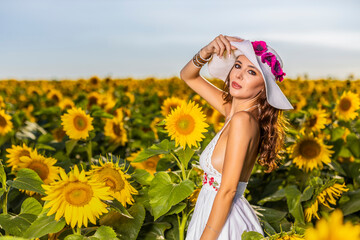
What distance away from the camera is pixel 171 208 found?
2467mm

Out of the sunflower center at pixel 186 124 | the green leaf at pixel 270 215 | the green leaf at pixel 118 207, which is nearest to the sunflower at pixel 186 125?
the sunflower center at pixel 186 124

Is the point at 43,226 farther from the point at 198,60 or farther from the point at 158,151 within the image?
the point at 198,60

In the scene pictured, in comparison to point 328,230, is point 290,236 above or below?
below

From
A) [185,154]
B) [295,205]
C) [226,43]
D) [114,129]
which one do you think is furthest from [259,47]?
[114,129]

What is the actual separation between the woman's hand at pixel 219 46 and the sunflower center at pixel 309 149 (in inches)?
63.0

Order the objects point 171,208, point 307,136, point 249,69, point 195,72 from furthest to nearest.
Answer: point 307,136 < point 195,72 < point 171,208 < point 249,69

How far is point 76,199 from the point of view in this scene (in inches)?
78.4

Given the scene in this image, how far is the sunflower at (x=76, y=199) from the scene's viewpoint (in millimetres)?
1982

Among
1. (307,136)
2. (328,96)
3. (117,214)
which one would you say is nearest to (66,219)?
(117,214)

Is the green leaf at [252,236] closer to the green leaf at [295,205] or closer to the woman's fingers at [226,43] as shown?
the woman's fingers at [226,43]

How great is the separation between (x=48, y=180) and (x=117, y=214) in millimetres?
554

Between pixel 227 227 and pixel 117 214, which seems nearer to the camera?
pixel 227 227

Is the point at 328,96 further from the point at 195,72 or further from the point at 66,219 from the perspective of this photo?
the point at 66,219

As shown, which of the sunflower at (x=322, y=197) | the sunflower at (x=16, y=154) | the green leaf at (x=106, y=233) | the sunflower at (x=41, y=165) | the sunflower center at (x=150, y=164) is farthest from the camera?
the sunflower center at (x=150, y=164)
